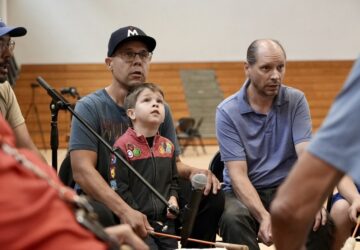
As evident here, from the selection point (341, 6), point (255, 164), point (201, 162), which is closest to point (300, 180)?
point (255, 164)

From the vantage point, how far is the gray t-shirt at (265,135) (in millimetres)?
3602

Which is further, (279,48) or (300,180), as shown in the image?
(279,48)

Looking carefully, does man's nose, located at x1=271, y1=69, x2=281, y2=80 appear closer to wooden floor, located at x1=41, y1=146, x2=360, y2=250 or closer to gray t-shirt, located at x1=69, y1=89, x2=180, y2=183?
gray t-shirt, located at x1=69, y1=89, x2=180, y2=183

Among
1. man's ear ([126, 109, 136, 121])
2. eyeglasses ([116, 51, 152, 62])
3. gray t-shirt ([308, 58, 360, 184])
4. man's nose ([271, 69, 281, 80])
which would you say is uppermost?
gray t-shirt ([308, 58, 360, 184])

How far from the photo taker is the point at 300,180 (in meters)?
1.38

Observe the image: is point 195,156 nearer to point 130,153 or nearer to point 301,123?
point 301,123

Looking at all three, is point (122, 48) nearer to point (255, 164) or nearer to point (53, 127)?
point (53, 127)

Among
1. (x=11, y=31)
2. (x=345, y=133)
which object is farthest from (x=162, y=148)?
(x=345, y=133)

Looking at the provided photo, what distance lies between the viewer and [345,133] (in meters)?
1.29

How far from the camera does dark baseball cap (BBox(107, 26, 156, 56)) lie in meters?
3.55

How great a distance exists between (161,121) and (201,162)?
23.8 ft

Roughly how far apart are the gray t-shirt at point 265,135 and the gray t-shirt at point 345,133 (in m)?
2.24

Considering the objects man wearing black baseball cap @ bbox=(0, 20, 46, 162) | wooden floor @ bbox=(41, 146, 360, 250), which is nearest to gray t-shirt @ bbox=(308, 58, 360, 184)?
man wearing black baseball cap @ bbox=(0, 20, 46, 162)

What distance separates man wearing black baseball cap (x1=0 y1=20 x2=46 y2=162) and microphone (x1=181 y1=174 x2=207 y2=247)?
901 millimetres
